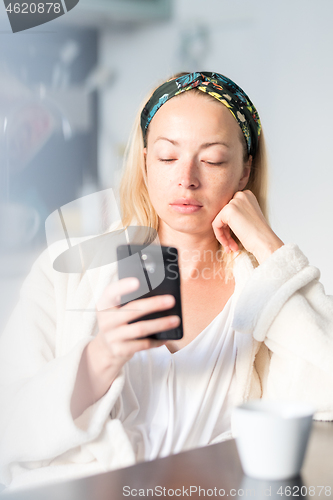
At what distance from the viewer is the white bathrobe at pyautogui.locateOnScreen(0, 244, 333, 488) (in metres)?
0.54

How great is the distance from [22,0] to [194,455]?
1.73 ft

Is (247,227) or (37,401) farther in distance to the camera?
(247,227)

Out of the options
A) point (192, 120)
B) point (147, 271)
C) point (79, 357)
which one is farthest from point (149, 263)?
point (192, 120)

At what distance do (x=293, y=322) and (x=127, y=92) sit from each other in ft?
1.36

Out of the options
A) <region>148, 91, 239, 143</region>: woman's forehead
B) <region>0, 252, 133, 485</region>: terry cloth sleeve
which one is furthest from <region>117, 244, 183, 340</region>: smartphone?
<region>148, 91, 239, 143</region>: woman's forehead

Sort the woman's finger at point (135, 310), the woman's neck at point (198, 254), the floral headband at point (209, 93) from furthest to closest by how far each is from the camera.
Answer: the woman's neck at point (198, 254), the floral headband at point (209, 93), the woman's finger at point (135, 310)

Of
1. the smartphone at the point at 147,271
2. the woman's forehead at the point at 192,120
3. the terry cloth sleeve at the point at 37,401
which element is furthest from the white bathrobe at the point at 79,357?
the woman's forehead at the point at 192,120

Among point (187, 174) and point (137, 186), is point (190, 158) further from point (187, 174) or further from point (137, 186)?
point (137, 186)

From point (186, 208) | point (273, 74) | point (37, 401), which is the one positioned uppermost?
point (273, 74)

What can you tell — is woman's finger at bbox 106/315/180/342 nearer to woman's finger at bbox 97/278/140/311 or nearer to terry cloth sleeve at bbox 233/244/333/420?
woman's finger at bbox 97/278/140/311

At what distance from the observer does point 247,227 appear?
69 centimetres

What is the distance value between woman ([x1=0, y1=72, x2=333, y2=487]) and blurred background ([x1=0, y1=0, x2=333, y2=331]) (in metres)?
0.07

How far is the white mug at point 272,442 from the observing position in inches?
11.9

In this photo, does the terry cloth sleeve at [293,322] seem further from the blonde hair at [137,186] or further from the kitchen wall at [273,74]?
the kitchen wall at [273,74]
